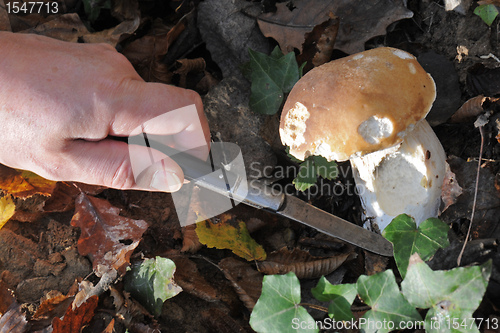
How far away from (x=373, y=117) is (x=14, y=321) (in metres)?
2.03

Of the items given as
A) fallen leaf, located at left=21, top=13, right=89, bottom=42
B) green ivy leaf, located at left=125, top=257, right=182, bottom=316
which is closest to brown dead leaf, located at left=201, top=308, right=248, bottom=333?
green ivy leaf, located at left=125, top=257, right=182, bottom=316

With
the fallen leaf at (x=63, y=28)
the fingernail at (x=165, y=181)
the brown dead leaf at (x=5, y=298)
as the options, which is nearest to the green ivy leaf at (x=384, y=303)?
the fingernail at (x=165, y=181)

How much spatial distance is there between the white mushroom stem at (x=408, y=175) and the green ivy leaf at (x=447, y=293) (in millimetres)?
589

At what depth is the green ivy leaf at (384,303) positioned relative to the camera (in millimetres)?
1383

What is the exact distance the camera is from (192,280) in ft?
6.73

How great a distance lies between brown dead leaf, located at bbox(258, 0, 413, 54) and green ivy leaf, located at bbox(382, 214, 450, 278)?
3.67 feet

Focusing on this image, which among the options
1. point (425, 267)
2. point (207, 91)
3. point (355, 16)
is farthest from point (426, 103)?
point (207, 91)

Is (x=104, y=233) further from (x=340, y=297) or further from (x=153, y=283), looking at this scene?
(x=340, y=297)

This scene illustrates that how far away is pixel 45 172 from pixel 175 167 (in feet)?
2.20

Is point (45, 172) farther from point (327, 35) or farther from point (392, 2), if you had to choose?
point (392, 2)

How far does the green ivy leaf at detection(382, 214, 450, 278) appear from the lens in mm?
1621

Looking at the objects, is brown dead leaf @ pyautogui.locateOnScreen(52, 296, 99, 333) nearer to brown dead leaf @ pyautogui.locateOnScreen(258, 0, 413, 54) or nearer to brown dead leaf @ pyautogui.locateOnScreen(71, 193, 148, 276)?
brown dead leaf @ pyautogui.locateOnScreen(71, 193, 148, 276)

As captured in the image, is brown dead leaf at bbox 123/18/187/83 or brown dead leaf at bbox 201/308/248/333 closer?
brown dead leaf at bbox 201/308/248/333

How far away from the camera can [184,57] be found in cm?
266
